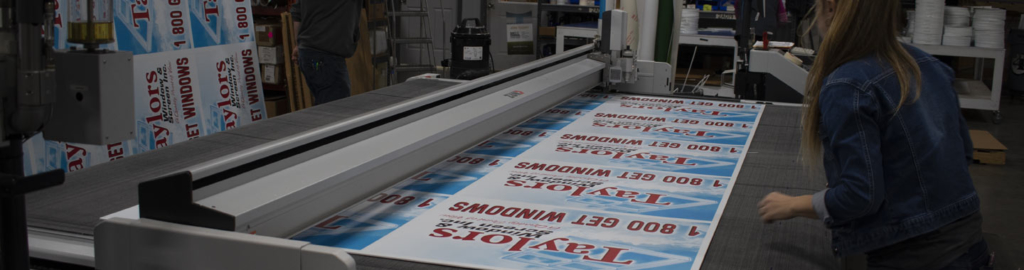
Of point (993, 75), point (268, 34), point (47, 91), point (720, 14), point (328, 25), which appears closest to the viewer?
point (47, 91)

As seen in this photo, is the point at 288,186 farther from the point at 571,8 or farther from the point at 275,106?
the point at 571,8

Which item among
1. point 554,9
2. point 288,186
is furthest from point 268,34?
point 288,186

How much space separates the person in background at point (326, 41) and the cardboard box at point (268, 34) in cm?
132

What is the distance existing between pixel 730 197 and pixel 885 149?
0.62 meters

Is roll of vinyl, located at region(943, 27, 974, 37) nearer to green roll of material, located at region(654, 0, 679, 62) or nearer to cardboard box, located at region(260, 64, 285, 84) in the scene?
green roll of material, located at region(654, 0, 679, 62)

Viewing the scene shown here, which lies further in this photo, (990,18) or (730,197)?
(990,18)

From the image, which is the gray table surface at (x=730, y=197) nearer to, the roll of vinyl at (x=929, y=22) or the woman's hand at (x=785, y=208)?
the woman's hand at (x=785, y=208)

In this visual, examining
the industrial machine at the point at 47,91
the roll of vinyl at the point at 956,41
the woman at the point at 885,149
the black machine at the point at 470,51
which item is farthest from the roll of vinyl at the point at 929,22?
the industrial machine at the point at 47,91

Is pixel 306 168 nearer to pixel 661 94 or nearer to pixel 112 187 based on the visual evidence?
pixel 112 187

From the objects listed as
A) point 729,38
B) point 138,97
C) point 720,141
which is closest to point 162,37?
point 138,97

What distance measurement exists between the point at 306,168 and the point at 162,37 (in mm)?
3231

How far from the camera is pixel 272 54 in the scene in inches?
248

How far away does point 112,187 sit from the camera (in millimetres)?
2180

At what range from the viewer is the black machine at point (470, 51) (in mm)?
6344
